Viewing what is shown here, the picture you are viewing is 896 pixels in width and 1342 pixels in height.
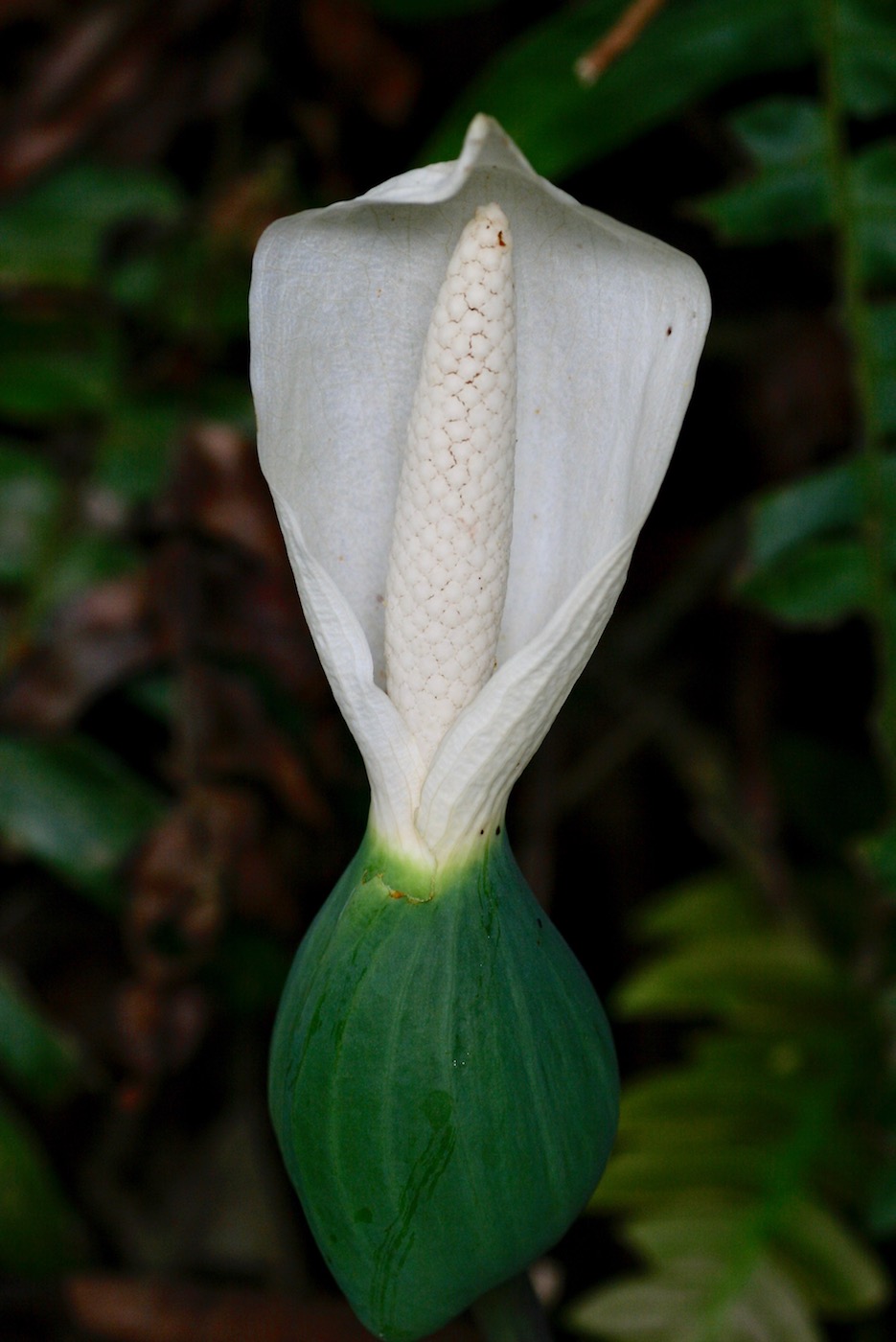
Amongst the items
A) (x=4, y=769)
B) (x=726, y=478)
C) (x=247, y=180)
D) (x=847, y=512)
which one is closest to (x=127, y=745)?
(x=4, y=769)

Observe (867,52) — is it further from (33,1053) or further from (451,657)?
(33,1053)

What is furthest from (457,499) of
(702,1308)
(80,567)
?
(702,1308)

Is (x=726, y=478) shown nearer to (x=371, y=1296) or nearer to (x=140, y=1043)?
(x=140, y=1043)

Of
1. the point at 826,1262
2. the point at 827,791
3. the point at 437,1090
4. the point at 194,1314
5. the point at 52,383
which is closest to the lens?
the point at 437,1090

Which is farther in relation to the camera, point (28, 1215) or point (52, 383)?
point (52, 383)

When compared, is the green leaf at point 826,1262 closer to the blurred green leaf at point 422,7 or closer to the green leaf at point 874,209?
the green leaf at point 874,209

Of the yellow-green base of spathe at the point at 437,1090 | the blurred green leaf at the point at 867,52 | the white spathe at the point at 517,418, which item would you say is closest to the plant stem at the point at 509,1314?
the yellow-green base of spathe at the point at 437,1090
